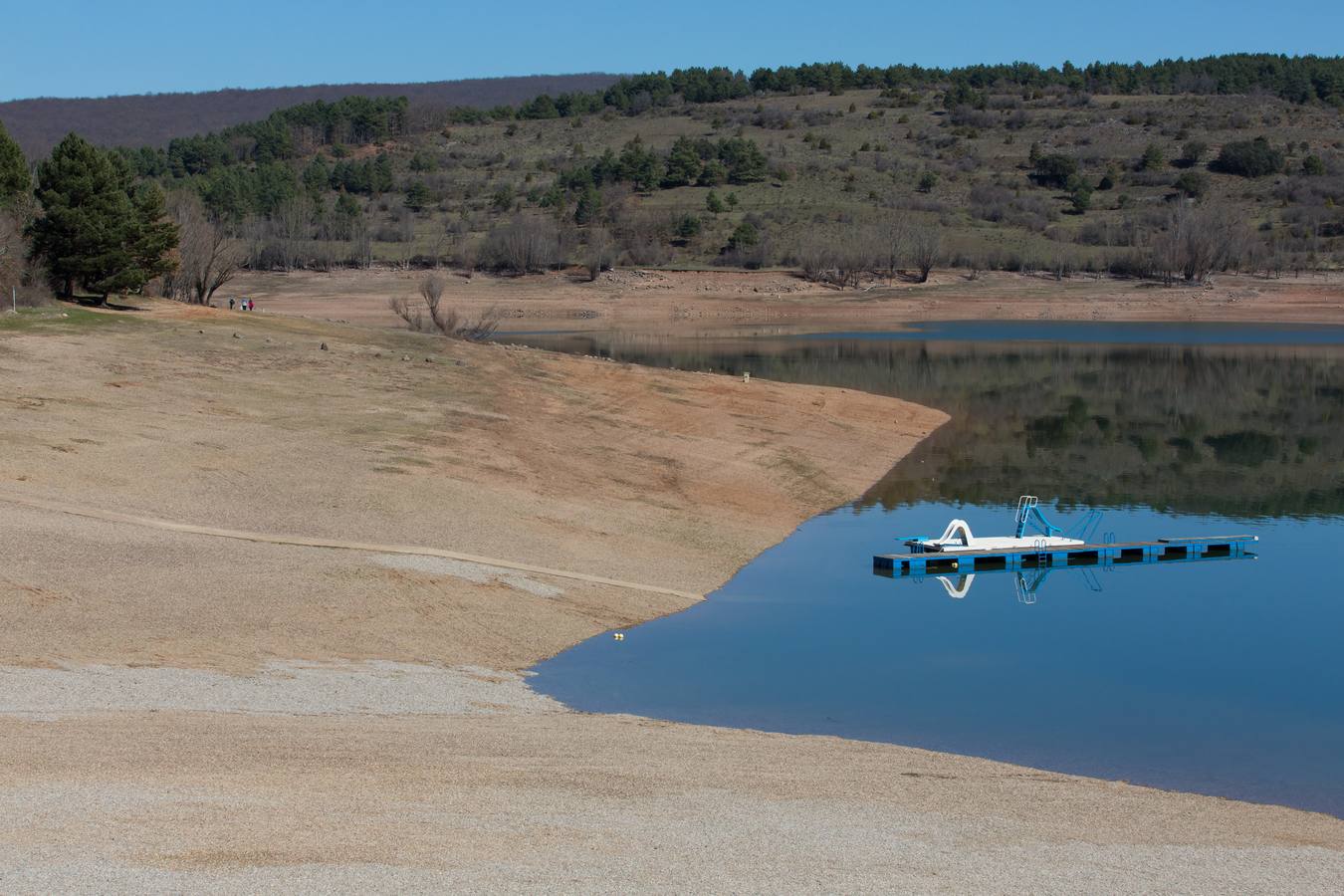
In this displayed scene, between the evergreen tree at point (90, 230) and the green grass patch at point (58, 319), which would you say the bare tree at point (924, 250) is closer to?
the evergreen tree at point (90, 230)

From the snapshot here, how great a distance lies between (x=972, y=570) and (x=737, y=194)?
100 metres

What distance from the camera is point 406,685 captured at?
680 inches

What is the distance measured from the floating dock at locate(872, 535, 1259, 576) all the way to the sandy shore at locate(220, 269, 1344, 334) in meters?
51.5

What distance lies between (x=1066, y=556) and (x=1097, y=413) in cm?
2164

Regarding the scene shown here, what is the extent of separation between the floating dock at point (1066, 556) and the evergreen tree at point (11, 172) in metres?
32.2

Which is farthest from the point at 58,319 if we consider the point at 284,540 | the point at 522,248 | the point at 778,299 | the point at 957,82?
the point at 957,82

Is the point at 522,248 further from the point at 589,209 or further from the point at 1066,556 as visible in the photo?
the point at 1066,556

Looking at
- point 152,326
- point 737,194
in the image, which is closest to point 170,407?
point 152,326

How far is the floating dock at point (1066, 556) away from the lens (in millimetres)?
26828

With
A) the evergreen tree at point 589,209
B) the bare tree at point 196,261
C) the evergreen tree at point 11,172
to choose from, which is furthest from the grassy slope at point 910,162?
the evergreen tree at point 11,172

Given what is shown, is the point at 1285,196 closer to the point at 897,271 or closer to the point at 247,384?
the point at 897,271

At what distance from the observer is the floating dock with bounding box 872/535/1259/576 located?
26828mm

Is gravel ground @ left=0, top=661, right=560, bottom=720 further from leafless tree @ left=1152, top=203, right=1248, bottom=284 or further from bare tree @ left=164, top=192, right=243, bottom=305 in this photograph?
leafless tree @ left=1152, top=203, right=1248, bottom=284

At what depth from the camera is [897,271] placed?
99.2 metres
